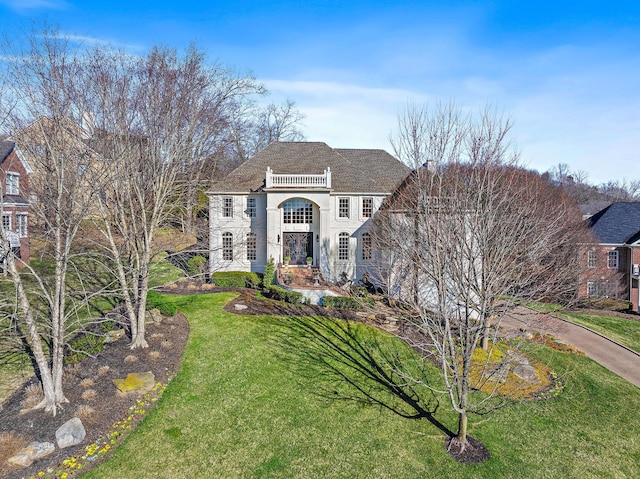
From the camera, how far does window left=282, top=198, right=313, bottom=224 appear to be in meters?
26.6

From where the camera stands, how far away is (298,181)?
25016 millimetres

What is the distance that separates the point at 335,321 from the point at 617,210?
31067mm

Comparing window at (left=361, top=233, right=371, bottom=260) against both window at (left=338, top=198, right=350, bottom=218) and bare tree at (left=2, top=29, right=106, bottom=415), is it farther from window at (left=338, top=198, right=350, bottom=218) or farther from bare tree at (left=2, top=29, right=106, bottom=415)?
bare tree at (left=2, top=29, right=106, bottom=415)

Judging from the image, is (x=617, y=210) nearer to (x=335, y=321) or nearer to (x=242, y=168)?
(x=335, y=321)

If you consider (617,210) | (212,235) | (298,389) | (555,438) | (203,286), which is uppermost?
(617,210)

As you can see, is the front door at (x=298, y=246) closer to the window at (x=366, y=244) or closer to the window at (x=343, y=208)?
the window at (x=343, y=208)

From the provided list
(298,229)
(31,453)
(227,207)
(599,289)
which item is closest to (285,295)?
(298,229)

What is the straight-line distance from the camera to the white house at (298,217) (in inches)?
985

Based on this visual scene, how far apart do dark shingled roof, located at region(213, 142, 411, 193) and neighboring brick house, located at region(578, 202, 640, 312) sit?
645 inches

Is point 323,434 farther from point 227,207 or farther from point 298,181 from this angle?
point 227,207

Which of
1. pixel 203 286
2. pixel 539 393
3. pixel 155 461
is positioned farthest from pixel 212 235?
pixel 539 393

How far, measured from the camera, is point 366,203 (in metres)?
26.1

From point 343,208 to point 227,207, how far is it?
340 inches

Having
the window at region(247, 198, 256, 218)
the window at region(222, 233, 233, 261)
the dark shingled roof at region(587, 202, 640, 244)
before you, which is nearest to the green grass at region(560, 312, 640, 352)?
the dark shingled roof at region(587, 202, 640, 244)
